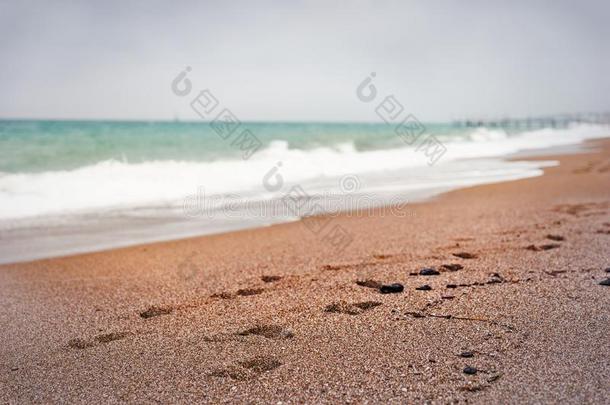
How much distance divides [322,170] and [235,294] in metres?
13.6

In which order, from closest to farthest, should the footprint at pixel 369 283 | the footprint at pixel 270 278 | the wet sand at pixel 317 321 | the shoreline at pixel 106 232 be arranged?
the wet sand at pixel 317 321
the footprint at pixel 369 283
the footprint at pixel 270 278
the shoreline at pixel 106 232

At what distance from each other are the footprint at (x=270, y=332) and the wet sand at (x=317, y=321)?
0.02m

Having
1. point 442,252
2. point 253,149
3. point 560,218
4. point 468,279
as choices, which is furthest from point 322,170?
point 468,279

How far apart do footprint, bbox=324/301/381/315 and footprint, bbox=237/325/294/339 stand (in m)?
0.50

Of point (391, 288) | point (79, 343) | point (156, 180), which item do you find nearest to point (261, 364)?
point (79, 343)

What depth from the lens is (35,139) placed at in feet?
70.1

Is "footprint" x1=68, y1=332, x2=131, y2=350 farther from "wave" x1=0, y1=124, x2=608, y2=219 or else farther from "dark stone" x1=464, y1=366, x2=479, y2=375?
"wave" x1=0, y1=124, x2=608, y2=219

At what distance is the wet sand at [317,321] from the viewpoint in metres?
2.83

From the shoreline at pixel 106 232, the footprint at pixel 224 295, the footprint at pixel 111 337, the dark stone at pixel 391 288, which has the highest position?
the shoreline at pixel 106 232

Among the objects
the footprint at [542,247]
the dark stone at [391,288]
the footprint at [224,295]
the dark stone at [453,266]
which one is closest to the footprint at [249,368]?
the footprint at [224,295]

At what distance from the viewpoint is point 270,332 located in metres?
3.60

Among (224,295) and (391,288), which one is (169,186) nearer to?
(224,295)

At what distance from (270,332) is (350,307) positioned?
2.49ft

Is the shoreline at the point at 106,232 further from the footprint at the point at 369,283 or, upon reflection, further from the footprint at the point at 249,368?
the footprint at the point at 249,368
